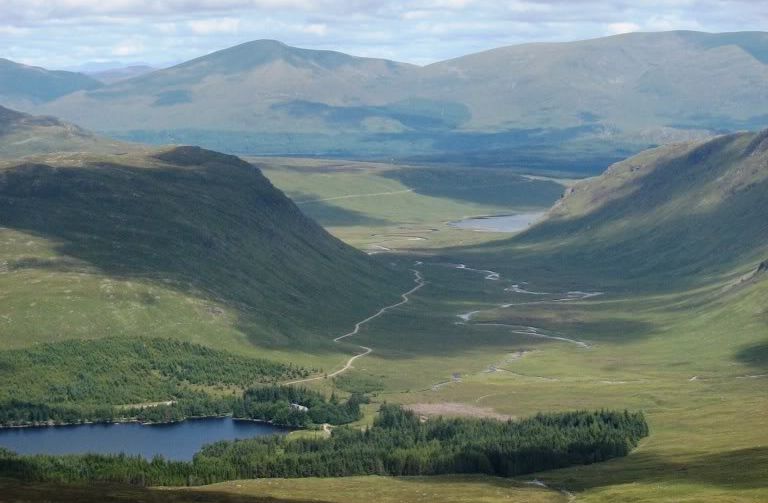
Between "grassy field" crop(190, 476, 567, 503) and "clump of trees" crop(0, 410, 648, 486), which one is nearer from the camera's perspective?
"grassy field" crop(190, 476, 567, 503)

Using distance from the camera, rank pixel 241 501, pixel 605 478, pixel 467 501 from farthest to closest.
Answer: pixel 605 478 → pixel 467 501 → pixel 241 501

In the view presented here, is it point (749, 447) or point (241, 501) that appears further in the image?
point (749, 447)

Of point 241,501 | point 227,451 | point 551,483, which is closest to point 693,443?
point 551,483

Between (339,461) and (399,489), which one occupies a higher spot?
(399,489)

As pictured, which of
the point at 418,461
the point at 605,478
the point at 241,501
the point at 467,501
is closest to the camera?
the point at 241,501

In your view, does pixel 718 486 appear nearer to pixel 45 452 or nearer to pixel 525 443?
pixel 525 443

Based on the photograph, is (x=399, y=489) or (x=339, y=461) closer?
(x=399, y=489)

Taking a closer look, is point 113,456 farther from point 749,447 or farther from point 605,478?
point 749,447

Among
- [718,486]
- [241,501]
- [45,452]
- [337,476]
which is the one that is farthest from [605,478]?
[45,452]

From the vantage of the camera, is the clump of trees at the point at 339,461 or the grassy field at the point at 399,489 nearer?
the grassy field at the point at 399,489
